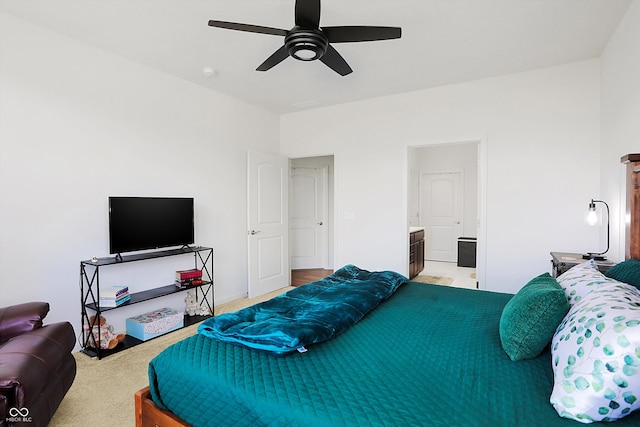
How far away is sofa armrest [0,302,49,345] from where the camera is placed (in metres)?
2.03

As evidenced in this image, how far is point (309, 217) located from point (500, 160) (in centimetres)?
377

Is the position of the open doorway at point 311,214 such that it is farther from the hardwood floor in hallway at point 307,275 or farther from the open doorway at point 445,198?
the open doorway at point 445,198

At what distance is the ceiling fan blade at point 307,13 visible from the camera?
6.36 ft

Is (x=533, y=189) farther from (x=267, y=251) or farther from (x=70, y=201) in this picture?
(x=70, y=201)

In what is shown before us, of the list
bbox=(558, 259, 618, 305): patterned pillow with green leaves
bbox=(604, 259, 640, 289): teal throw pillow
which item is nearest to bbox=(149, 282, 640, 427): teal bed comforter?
bbox=(558, 259, 618, 305): patterned pillow with green leaves

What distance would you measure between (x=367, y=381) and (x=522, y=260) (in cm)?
325

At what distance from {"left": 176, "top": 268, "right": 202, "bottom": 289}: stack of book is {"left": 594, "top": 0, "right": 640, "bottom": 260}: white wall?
12.8 feet

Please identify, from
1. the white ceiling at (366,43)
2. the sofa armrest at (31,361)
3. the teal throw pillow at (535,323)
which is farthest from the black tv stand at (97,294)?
the teal throw pillow at (535,323)

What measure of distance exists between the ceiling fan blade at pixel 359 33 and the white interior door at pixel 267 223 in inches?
106

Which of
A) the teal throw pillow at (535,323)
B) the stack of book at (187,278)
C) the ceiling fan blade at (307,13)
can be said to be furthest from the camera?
the stack of book at (187,278)

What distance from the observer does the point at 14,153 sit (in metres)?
2.66

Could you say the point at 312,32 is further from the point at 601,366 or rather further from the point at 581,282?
the point at 601,366

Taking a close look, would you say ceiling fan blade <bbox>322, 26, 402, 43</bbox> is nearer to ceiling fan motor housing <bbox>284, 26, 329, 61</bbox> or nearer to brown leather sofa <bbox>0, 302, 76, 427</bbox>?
ceiling fan motor housing <bbox>284, 26, 329, 61</bbox>

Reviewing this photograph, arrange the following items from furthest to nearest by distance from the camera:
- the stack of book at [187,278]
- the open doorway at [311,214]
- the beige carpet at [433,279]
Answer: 1. the open doorway at [311,214]
2. the beige carpet at [433,279]
3. the stack of book at [187,278]
